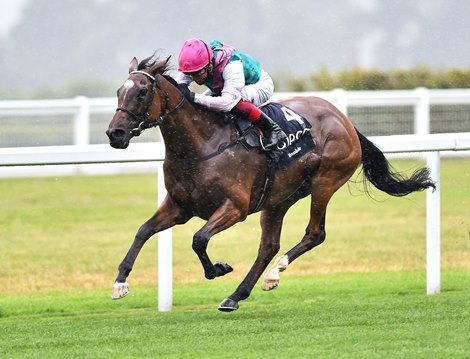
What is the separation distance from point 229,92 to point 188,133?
0.33 metres

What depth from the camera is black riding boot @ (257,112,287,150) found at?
7.57 metres

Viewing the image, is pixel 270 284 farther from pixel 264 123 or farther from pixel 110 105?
pixel 110 105

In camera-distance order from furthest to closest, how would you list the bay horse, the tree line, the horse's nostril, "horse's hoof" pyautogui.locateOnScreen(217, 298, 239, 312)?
the tree line
"horse's hoof" pyautogui.locateOnScreen(217, 298, 239, 312)
the bay horse
the horse's nostril

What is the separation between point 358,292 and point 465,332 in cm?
229

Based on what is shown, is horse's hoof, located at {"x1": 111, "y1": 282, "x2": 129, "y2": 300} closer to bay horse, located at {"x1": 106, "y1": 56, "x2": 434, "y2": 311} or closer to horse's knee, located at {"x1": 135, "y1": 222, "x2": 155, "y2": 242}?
bay horse, located at {"x1": 106, "y1": 56, "x2": 434, "y2": 311}

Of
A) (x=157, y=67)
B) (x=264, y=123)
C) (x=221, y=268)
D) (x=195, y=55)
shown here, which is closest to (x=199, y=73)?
(x=195, y=55)

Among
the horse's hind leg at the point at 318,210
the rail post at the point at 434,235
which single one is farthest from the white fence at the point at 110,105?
the horse's hind leg at the point at 318,210

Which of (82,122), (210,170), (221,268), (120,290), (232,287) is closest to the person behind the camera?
(120,290)

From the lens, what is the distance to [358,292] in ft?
28.7

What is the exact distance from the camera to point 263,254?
7.93m

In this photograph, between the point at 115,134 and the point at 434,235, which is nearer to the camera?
the point at 115,134

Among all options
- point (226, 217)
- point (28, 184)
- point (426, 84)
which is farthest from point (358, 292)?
point (426, 84)

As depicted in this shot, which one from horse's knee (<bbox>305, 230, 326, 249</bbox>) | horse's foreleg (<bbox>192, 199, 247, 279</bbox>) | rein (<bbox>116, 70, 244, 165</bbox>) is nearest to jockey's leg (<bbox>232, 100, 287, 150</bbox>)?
rein (<bbox>116, 70, 244, 165</bbox>)

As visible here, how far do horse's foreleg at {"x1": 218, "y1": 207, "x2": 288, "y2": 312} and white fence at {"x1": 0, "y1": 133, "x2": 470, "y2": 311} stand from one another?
1.68 ft
